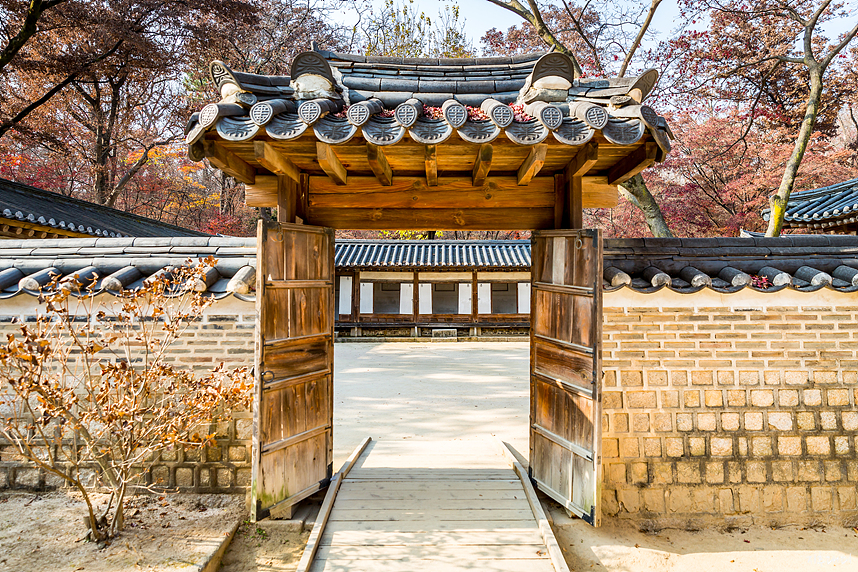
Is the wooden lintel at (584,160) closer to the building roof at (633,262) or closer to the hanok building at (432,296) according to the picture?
the building roof at (633,262)

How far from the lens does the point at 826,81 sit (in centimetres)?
1013

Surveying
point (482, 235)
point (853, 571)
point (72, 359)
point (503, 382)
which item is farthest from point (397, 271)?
point (853, 571)

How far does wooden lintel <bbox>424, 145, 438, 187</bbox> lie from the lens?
3.18 meters

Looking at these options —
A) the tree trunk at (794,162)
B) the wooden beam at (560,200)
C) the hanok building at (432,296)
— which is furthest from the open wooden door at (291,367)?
the hanok building at (432,296)

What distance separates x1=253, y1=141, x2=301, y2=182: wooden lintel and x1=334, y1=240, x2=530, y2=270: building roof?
459 inches

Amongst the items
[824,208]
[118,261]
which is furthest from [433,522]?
[824,208]

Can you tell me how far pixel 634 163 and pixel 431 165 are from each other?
162cm

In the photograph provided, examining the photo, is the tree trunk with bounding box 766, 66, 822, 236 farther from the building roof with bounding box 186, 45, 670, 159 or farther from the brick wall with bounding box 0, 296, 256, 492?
the brick wall with bounding box 0, 296, 256, 492

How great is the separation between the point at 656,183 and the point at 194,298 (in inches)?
608

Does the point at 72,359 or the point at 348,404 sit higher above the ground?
the point at 72,359

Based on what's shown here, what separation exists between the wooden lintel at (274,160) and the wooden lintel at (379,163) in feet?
2.24

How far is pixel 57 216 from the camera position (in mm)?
8258

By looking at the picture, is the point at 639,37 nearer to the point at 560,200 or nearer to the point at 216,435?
the point at 560,200

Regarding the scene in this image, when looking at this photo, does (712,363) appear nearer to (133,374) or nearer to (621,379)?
(621,379)
